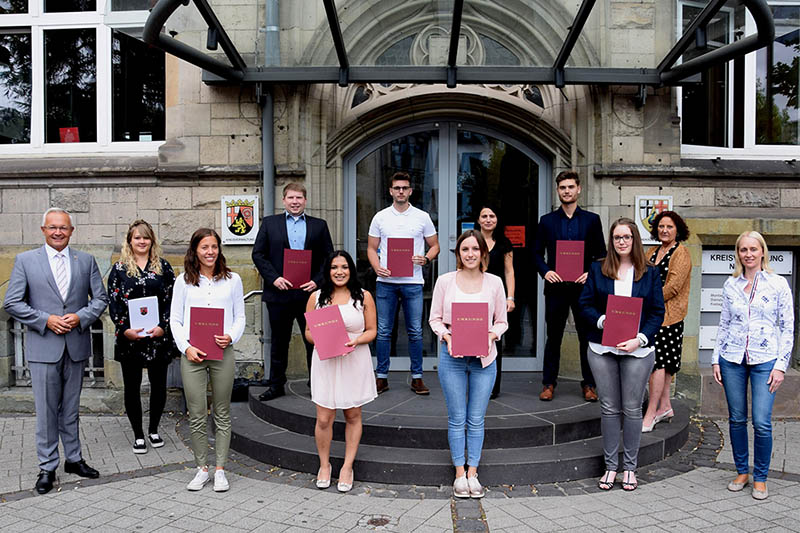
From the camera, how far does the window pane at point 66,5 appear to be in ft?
26.3

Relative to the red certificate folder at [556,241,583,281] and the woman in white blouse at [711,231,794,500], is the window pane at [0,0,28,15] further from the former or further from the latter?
the woman in white blouse at [711,231,794,500]

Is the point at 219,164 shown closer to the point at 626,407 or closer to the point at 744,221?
the point at 626,407

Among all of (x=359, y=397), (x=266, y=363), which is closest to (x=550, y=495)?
(x=359, y=397)

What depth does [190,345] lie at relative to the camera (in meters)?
4.74

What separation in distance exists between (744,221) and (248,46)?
17.7 ft

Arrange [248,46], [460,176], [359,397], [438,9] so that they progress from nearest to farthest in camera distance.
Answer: [359,397], [438,9], [248,46], [460,176]

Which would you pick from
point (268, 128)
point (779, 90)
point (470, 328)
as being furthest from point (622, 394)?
point (779, 90)

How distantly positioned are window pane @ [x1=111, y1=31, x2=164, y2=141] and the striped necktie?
10.1ft

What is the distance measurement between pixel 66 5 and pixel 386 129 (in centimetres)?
391

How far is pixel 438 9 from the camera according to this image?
267 inches

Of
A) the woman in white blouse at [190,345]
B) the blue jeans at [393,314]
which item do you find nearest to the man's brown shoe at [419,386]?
the blue jeans at [393,314]

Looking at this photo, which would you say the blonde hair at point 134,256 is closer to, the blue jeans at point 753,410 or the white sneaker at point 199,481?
the white sneaker at point 199,481

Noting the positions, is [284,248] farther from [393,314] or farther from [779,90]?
[779,90]

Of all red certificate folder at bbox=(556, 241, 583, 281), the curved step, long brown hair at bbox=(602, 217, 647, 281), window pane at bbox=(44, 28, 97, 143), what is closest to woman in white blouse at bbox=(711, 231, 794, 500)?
long brown hair at bbox=(602, 217, 647, 281)
